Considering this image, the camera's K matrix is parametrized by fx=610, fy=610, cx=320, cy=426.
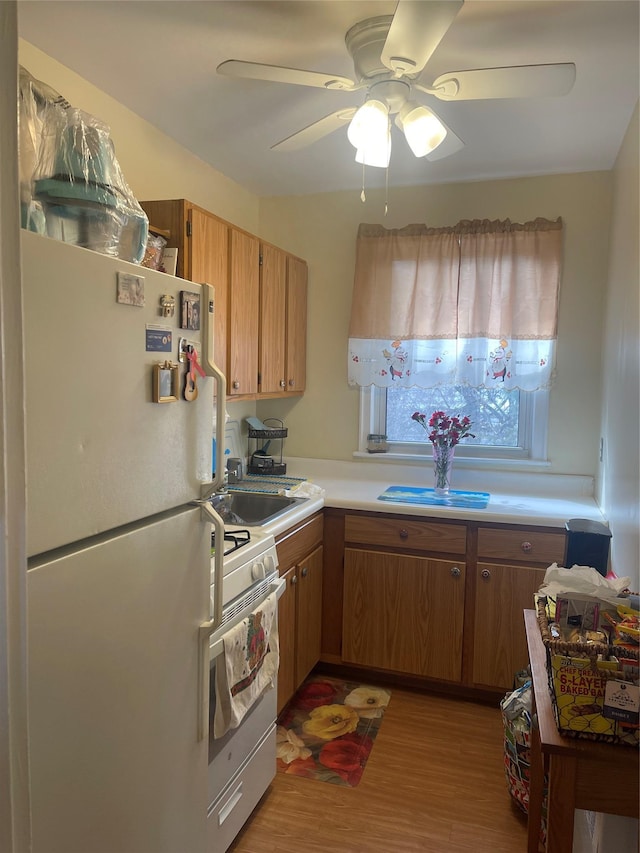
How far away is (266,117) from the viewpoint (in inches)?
91.8

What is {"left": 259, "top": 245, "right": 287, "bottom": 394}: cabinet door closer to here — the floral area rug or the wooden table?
the floral area rug

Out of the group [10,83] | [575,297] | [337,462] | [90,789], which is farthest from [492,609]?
[10,83]

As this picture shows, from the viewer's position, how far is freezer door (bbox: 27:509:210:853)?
1.00 meters

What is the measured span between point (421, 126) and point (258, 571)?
1.49 meters

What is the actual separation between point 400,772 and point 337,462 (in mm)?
1577

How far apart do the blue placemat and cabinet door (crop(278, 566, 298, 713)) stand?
0.62 meters

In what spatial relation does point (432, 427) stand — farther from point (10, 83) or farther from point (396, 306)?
point (10, 83)

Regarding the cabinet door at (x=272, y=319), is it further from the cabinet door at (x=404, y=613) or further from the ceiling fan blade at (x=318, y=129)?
the cabinet door at (x=404, y=613)

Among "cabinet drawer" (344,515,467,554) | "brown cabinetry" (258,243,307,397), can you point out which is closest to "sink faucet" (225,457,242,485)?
"brown cabinetry" (258,243,307,397)

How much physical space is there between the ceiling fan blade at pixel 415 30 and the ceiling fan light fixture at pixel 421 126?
24 centimetres

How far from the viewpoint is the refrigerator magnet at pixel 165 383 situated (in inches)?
50.1

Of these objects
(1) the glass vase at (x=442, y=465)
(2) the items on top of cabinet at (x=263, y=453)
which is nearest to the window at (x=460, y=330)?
(1) the glass vase at (x=442, y=465)

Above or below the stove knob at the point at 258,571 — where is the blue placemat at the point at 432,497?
above

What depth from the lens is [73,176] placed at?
1.22 meters
